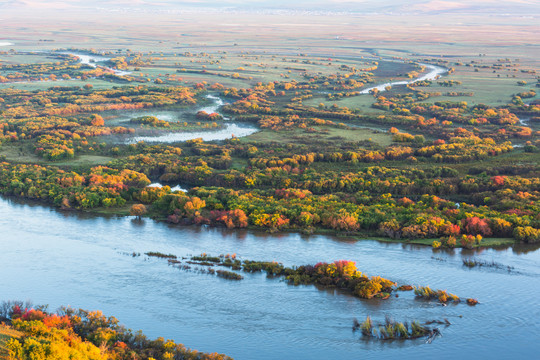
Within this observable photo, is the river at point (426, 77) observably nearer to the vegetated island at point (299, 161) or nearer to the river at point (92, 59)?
the vegetated island at point (299, 161)

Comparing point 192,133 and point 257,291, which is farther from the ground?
point 192,133

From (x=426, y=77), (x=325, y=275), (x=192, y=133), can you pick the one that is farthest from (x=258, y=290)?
(x=426, y=77)

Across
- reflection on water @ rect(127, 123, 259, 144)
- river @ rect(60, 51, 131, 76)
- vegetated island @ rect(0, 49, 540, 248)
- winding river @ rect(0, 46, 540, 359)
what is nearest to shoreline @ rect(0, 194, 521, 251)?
vegetated island @ rect(0, 49, 540, 248)

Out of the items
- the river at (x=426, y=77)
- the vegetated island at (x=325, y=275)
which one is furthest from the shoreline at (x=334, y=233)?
the river at (x=426, y=77)

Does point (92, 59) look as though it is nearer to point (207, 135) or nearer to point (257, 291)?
point (207, 135)

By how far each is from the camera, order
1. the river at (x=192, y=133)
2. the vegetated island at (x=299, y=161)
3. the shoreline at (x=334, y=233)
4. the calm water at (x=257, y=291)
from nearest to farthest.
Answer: the calm water at (x=257, y=291)
the shoreline at (x=334, y=233)
the vegetated island at (x=299, y=161)
the river at (x=192, y=133)

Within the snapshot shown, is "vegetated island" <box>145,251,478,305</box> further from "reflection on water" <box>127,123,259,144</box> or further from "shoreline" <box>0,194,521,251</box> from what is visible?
"reflection on water" <box>127,123,259,144</box>

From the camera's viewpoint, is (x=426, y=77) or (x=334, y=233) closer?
(x=334, y=233)

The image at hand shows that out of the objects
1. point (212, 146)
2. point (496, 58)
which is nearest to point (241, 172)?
point (212, 146)

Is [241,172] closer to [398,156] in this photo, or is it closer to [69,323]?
[398,156]

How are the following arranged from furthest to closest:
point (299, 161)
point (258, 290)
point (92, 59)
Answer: point (92, 59)
point (299, 161)
point (258, 290)
